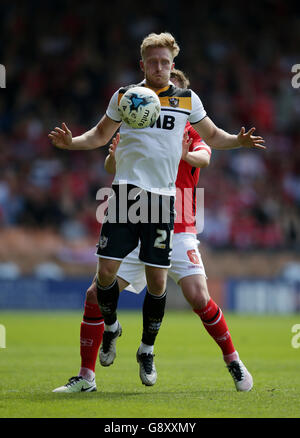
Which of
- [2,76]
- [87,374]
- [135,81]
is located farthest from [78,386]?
[135,81]

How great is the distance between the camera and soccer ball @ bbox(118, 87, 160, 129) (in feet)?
18.5

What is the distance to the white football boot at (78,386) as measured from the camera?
5.93 m

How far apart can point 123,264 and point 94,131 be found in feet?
3.53

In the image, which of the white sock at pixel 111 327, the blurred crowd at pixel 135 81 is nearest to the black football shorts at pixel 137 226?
the white sock at pixel 111 327

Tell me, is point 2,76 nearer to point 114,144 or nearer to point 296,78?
point 296,78

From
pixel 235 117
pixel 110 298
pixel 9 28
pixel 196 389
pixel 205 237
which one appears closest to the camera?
pixel 110 298

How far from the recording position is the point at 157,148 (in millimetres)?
5801

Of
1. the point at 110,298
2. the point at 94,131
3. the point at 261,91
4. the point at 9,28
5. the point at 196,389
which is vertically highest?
the point at 9,28

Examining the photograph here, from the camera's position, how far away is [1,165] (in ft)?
62.5

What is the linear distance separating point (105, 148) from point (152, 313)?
13.9m

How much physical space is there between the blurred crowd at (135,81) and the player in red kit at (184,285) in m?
11.4

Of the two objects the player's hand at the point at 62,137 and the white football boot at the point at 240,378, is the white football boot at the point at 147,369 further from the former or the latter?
the player's hand at the point at 62,137
